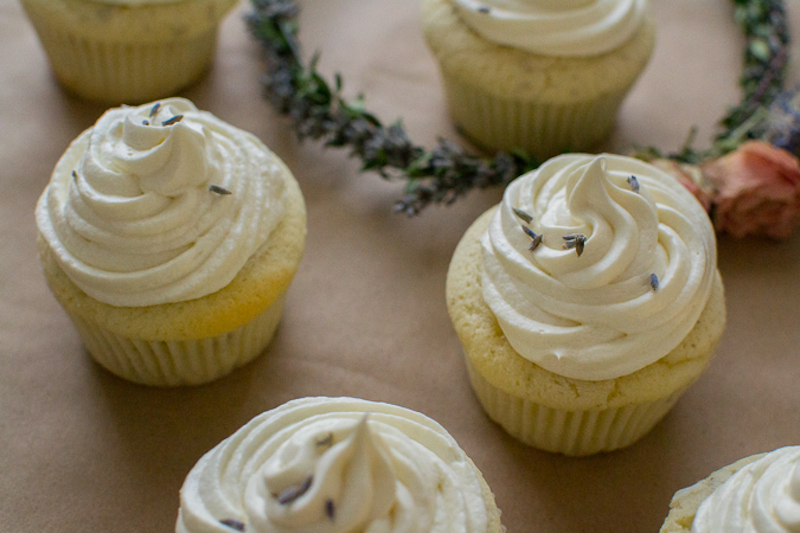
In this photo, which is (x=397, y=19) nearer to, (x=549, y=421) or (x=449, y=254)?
(x=449, y=254)

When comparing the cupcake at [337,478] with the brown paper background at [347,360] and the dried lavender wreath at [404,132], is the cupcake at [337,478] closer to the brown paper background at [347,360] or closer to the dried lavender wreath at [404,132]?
the brown paper background at [347,360]

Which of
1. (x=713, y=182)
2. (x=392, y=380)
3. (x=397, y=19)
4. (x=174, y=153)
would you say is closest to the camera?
(x=174, y=153)

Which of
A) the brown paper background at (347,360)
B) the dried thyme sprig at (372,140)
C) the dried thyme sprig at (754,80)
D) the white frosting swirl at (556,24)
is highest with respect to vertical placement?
the white frosting swirl at (556,24)

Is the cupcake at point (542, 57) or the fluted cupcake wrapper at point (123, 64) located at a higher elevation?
the cupcake at point (542, 57)

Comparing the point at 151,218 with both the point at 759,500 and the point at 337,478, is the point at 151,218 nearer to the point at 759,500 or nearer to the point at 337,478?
the point at 337,478

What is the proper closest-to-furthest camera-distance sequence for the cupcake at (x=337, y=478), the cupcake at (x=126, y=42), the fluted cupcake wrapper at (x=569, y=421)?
the cupcake at (x=337, y=478)
the fluted cupcake wrapper at (x=569, y=421)
the cupcake at (x=126, y=42)

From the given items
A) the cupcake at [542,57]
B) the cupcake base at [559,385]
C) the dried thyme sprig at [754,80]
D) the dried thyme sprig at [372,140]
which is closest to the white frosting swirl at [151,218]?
the cupcake base at [559,385]

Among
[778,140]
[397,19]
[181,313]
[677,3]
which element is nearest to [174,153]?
[181,313]
